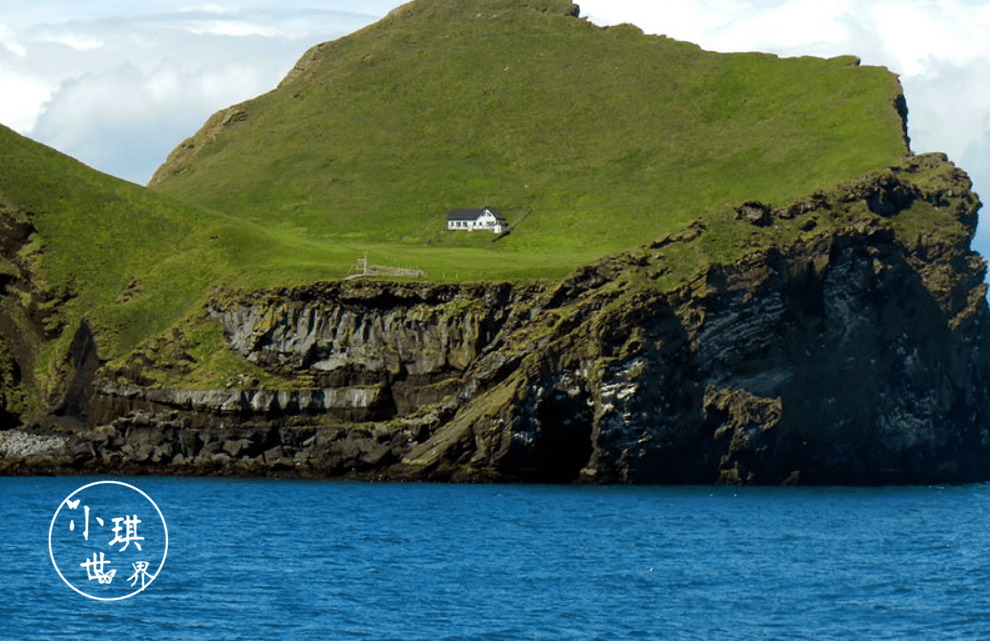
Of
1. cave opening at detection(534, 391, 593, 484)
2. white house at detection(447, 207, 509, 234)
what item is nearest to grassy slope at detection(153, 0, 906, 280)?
white house at detection(447, 207, 509, 234)

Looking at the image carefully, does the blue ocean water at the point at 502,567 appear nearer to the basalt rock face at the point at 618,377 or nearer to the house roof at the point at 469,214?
the basalt rock face at the point at 618,377

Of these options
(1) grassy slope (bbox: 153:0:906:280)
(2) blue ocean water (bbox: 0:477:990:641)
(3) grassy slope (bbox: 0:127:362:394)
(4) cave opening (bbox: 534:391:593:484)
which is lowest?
(2) blue ocean water (bbox: 0:477:990:641)

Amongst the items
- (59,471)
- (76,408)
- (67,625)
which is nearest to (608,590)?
(67,625)

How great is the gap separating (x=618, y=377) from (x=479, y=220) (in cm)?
6870

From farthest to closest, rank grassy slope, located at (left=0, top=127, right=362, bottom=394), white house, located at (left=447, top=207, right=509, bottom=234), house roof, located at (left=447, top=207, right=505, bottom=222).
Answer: house roof, located at (left=447, top=207, right=505, bottom=222) → white house, located at (left=447, top=207, right=509, bottom=234) → grassy slope, located at (left=0, top=127, right=362, bottom=394)

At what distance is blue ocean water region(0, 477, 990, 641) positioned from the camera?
54844 millimetres

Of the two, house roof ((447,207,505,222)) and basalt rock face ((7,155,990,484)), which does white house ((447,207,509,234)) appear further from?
basalt rock face ((7,155,990,484))

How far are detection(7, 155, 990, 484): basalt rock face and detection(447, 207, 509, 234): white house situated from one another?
50.0 m

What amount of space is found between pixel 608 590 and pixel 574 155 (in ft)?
436

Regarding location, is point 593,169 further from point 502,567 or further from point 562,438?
point 502,567

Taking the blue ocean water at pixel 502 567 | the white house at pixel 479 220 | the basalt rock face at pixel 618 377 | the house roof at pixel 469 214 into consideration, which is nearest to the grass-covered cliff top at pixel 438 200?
the white house at pixel 479 220

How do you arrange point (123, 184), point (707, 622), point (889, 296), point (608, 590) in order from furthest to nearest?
1. point (123, 184)
2. point (889, 296)
3. point (608, 590)
4. point (707, 622)

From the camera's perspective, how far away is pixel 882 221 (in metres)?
120

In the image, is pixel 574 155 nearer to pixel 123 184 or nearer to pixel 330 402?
pixel 123 184
